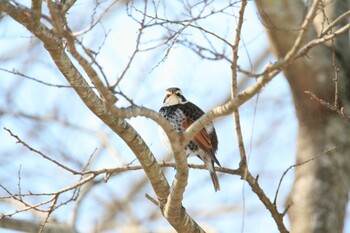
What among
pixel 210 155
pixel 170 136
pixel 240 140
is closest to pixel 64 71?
pixel 170 136

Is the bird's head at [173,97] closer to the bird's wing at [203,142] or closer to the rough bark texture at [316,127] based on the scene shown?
the bird's wing at [203,142]

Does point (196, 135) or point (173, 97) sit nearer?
point (196, 135)

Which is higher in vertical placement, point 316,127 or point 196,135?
point 316,127

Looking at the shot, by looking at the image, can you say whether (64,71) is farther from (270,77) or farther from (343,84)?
(343,84)

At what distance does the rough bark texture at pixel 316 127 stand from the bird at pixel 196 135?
1148 millimetres

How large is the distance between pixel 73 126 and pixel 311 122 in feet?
13.3

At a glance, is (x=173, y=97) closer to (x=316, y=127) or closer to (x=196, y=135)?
(x=196, y=135)

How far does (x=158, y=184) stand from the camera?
16.2ft

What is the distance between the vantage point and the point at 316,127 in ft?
25.5

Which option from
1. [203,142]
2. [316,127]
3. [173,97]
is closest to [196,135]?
[203,142]

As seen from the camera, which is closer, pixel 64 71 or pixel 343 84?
pixel 64 71

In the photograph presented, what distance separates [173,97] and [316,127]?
1642 mm

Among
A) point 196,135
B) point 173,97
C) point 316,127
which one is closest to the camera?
point 196,135

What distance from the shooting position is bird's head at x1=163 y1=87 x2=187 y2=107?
7.40 metres
